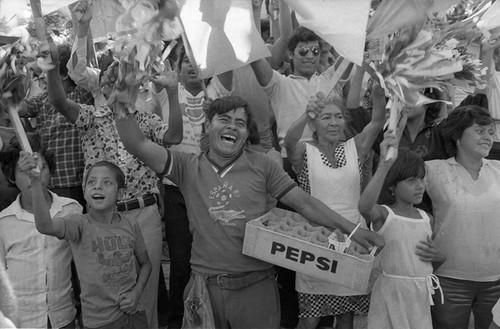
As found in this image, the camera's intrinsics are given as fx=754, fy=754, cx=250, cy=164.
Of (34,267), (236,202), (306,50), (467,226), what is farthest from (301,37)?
(34,267)

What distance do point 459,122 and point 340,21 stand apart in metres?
1.16

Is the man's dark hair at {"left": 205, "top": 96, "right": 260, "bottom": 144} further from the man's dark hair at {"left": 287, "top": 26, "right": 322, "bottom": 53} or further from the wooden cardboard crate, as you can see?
the man's dark hair at {"left": 287, "top": 26, "right": 322, "bottom": 53}

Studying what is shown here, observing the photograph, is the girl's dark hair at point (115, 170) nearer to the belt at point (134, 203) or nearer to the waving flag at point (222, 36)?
the belt at point (134, 203)

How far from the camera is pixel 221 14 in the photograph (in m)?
3.72

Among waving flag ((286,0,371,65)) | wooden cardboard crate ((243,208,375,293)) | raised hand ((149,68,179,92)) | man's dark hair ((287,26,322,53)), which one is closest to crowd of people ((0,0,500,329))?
A: raised hand ((149,68,179,92))

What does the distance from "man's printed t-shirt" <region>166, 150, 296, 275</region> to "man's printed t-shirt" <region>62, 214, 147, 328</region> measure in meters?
0.35

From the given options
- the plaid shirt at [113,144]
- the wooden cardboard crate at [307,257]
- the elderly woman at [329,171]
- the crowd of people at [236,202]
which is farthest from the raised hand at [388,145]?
the plaid shirt at [113,144]

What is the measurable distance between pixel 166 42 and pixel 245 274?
1.24m

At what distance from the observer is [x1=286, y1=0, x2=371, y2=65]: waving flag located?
10.8 ft

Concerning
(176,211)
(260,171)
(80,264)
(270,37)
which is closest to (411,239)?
(260,171)

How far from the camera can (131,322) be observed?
3809 millimetres

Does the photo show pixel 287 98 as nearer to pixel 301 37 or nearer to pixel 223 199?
pixel 301 37

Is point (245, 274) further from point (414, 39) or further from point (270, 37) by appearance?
point (270, 37)

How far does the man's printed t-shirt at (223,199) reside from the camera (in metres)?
3.66
